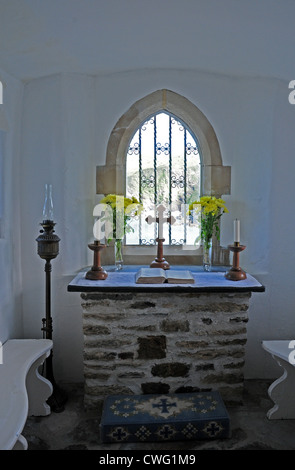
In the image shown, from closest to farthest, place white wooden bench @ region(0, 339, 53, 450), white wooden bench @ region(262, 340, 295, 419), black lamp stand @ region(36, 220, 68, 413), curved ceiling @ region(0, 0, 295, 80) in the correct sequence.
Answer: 1. white wooden bench @ region(0, 339, 53, 450)
2. curved ceiling @ region(0, 0, 295, 80)
3. white wooden bench @ region(262, 340, 295, 419)
4. black lamp stand @ region(36, 220, 68, 413)

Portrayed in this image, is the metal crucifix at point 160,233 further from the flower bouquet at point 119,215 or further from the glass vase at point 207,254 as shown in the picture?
the glass vase at point 207,254

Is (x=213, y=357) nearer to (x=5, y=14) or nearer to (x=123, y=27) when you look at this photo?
(x=123, y=27)

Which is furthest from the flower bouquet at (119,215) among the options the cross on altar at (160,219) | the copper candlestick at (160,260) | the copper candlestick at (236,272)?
the copper candlestick at (236,272)

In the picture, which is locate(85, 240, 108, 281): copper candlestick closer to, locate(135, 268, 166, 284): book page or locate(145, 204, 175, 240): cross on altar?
locate(135, 268, 166, 284): book page

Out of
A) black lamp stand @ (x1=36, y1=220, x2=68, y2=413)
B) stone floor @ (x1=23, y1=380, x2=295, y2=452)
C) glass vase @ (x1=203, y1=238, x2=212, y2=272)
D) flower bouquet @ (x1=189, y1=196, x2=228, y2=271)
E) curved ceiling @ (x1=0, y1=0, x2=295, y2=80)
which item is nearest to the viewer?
curved ceiling @ (x1=0, y1=0, x2=295, y2=80)

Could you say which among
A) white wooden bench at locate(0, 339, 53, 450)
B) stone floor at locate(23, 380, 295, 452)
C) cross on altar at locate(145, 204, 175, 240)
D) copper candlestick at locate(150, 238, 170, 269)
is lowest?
stone floor at locate(23, 380, 295, 452)

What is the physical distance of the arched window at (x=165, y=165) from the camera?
3846mm

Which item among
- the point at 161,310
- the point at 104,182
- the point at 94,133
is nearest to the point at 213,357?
the point at 161,310

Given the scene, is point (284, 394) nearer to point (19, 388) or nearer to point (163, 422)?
point (163, 422)

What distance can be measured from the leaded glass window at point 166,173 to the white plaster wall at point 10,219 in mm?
1019

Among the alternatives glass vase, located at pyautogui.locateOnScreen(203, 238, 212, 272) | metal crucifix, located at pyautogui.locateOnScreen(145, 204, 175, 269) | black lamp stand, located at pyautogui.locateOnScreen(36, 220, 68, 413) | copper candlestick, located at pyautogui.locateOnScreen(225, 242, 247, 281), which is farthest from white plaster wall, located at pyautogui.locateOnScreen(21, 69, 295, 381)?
metal crucifix, located at pyautogui.locateOnScreen(145, 204, 175, 269)

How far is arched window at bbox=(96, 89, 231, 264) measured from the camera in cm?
385

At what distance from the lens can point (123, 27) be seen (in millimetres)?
2828

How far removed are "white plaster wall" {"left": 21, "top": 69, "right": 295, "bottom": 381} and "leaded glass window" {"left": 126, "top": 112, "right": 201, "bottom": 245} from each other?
28 centimetres
